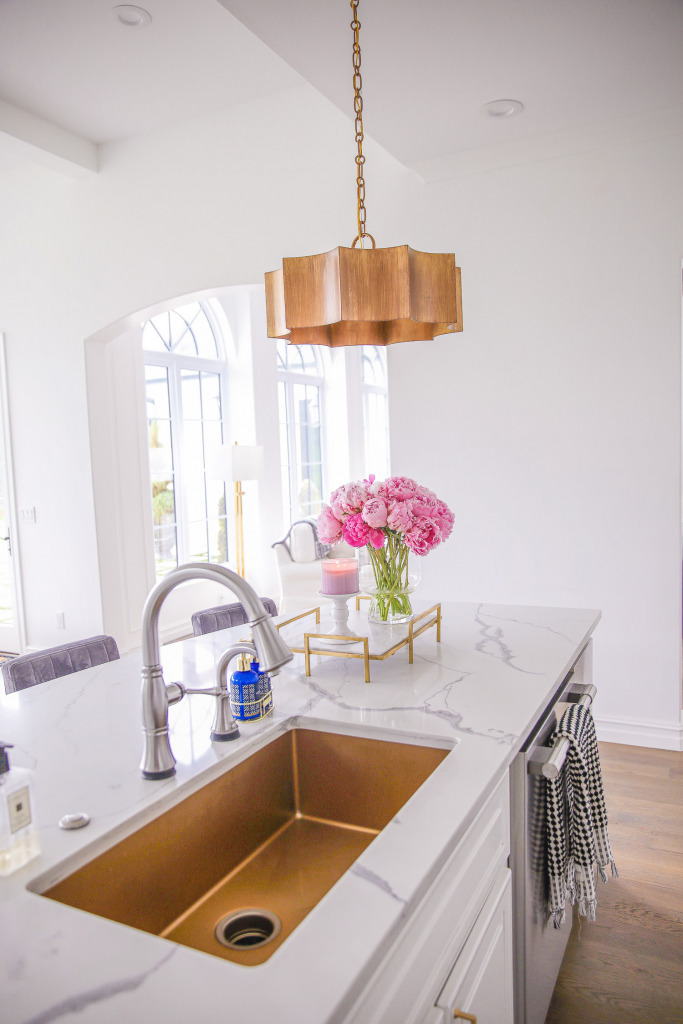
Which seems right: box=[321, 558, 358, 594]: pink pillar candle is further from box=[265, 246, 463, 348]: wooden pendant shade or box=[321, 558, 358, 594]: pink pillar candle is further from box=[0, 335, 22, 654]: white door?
box=[0, 335, 22, 654]: white door

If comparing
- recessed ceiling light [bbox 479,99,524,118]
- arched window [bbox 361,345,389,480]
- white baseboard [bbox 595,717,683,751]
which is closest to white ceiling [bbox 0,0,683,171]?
recessed ceiling light [bbox 479,99,524,118]

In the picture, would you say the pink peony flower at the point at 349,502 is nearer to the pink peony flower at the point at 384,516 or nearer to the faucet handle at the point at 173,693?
the pink peony flower at the point at 384,516

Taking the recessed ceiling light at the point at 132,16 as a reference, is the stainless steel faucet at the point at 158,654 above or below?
below

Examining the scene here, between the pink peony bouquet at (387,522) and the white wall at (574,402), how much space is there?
1826 millimetres

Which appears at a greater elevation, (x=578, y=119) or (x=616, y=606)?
(x=578, y=119)

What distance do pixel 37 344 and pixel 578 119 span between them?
11.9 ft

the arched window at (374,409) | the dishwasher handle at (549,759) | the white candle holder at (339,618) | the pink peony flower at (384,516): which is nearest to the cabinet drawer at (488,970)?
the dishwasher handle at (549,759)

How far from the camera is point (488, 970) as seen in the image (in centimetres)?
126

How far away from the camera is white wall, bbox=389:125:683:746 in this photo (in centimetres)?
331

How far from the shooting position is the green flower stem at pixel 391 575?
74.5 inches

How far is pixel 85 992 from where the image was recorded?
0.74 m

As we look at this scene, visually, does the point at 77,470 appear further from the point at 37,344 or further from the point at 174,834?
the point at 174,834

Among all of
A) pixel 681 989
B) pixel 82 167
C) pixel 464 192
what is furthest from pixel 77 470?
pixel 681 989

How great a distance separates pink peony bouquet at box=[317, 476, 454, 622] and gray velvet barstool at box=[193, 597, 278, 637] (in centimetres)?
65
